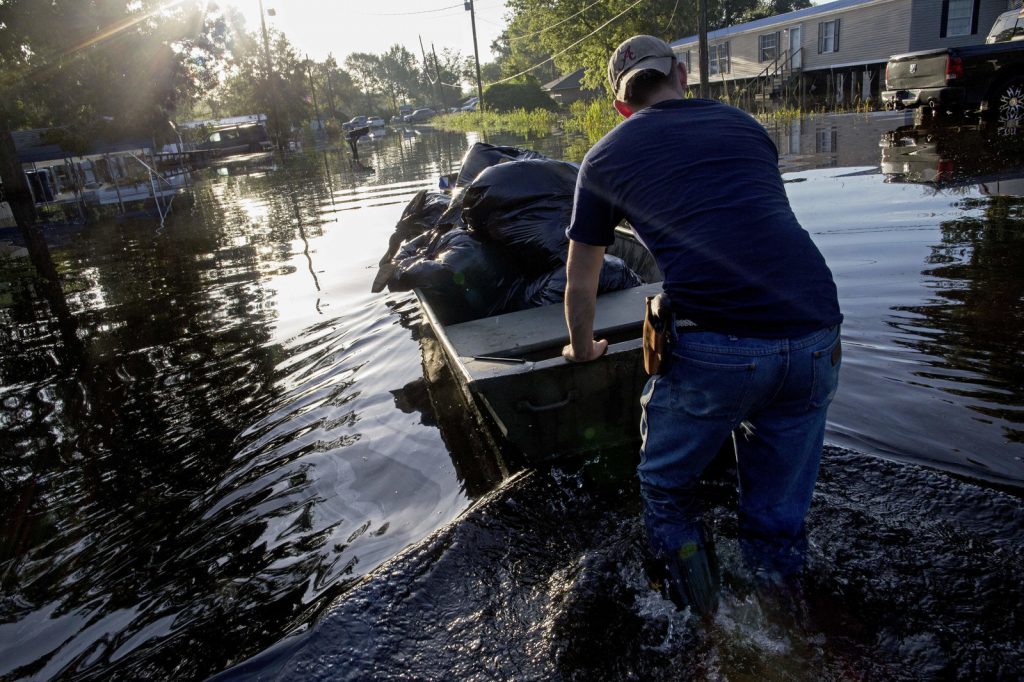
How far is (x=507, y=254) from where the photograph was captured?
13.8 ft

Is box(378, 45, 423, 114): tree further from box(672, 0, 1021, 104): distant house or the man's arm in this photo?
the man's arm

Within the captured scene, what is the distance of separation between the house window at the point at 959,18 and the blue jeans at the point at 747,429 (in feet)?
83.1

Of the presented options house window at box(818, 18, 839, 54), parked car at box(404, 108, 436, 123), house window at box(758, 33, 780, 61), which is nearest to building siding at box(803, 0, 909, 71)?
house window at box(818, 18, 839, 54)

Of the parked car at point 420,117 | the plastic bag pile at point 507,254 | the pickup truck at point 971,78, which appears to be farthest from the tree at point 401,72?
the plastic bag pile at point 507,254

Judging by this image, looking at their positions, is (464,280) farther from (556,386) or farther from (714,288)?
(714,288)

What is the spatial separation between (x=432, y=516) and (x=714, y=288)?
1.78m

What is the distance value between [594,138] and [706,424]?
55.5 feet

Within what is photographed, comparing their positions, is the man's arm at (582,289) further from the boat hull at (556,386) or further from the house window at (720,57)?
the house window at (720,57)

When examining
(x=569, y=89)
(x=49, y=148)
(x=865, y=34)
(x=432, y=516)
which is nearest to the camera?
(x=432, y=516)

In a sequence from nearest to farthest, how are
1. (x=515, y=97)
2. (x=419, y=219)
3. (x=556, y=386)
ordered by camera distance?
(x=556, y=386) < (x=419, y=219) < (x=515, y=97)

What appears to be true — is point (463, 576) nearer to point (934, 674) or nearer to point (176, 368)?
point (934, 674)

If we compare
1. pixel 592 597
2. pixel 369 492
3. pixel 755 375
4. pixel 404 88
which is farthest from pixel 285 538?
pixel 404 88

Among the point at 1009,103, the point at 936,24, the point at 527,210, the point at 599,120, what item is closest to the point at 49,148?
the point at 599,120

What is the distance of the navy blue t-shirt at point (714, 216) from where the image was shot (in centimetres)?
181
